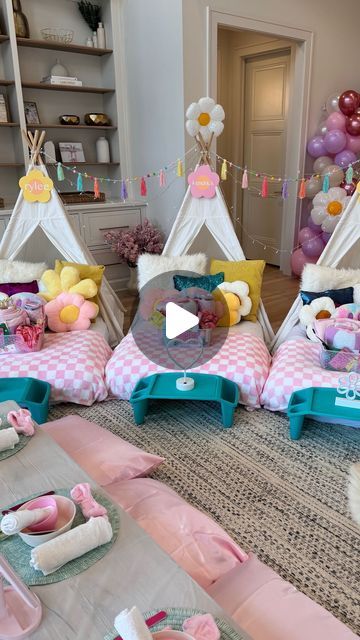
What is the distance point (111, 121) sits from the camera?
4.83m

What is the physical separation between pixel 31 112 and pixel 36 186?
1.50 m

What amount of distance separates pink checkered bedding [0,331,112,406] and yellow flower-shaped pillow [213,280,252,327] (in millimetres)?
813

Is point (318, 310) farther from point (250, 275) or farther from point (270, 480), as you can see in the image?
point (270, 480)

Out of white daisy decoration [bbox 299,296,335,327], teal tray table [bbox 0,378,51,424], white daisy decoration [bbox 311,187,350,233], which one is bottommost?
teal tray table [bbox 0,378,51,424]

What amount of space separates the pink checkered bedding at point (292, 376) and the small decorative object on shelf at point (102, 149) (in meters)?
3.12

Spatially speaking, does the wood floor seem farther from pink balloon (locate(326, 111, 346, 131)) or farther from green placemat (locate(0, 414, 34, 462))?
green placemat (locate(0, 414, 34, 462))

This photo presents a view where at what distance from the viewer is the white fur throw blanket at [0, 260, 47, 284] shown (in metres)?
3.21

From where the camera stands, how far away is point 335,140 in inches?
180

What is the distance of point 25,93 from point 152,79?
3.87 feet

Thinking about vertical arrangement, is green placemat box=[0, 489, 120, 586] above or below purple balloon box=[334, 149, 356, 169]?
below

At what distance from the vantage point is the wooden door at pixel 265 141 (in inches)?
206

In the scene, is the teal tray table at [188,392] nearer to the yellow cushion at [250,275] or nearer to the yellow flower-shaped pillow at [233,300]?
the yellow flower-shaped pillow at [233,300]
